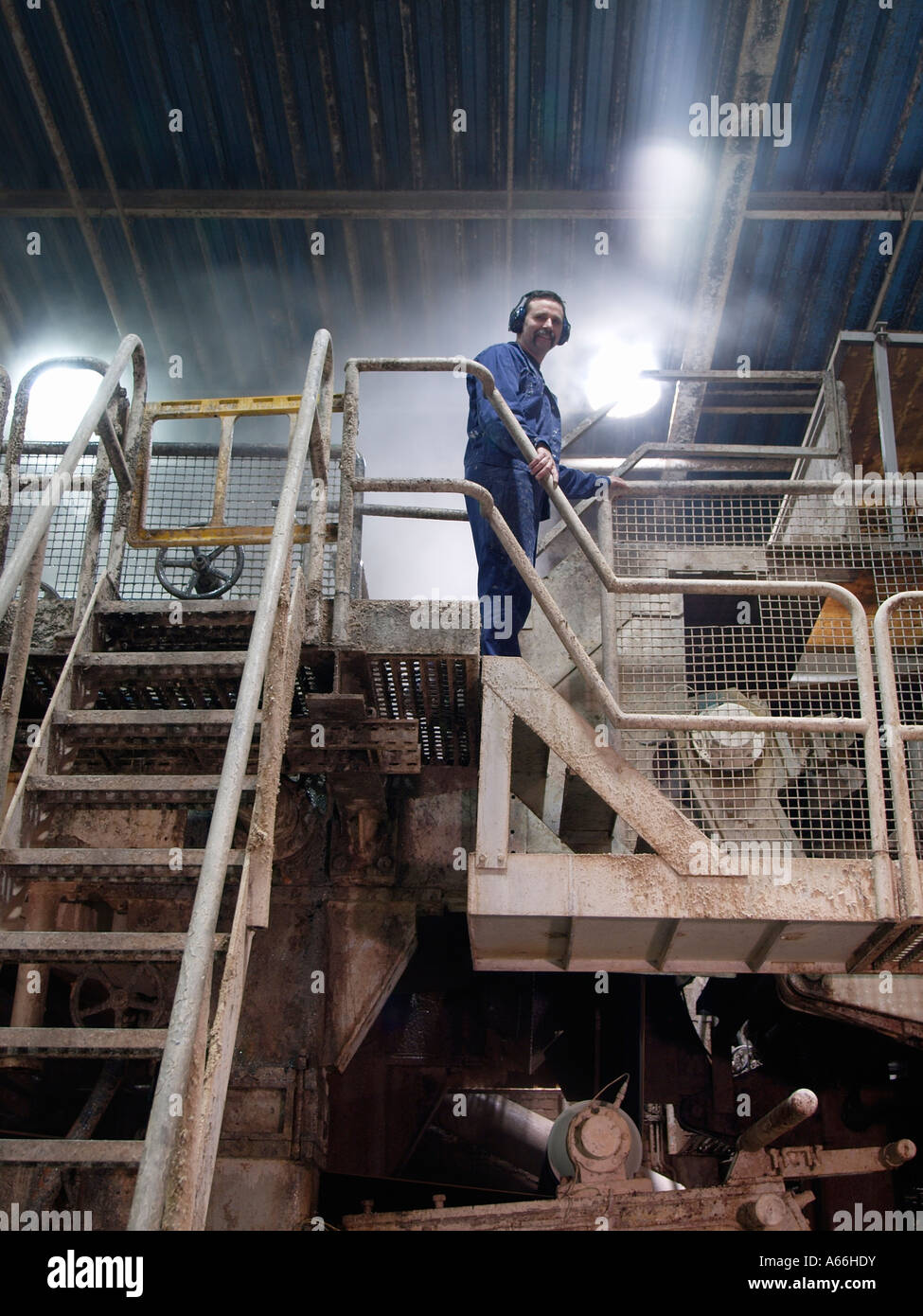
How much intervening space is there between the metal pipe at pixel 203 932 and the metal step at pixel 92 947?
302 millimetres

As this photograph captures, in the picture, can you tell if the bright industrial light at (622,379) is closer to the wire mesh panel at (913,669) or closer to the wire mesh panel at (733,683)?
the wire mesh panel at (733,683)

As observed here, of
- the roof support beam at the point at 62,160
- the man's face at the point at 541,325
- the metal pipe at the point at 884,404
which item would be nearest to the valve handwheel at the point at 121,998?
the man's face at the point at 541,325

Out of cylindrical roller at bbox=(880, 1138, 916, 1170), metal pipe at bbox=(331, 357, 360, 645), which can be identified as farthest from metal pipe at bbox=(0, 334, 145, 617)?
cylindrical roller at bbox=(880, 1138, 916, 1170)

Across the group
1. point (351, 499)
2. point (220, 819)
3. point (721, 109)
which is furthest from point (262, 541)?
point (721, 109)

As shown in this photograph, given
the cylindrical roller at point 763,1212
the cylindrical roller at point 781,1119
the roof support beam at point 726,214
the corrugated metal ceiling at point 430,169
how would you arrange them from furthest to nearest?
the corrugated metal ceiling at point 430,169, the roof support beam at point 726,214, the cylindrical roller at point 763,1212, the cylindrical roller at point 781,1119

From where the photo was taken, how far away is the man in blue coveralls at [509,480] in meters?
4.66

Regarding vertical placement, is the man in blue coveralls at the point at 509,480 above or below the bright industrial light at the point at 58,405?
below

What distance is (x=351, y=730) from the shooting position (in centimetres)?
458

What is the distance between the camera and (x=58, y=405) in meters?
10.0

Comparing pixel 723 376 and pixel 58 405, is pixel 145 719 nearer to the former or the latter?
pixel 723 376

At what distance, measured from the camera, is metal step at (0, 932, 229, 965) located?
3.09 m

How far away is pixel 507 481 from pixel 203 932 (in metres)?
2.74
